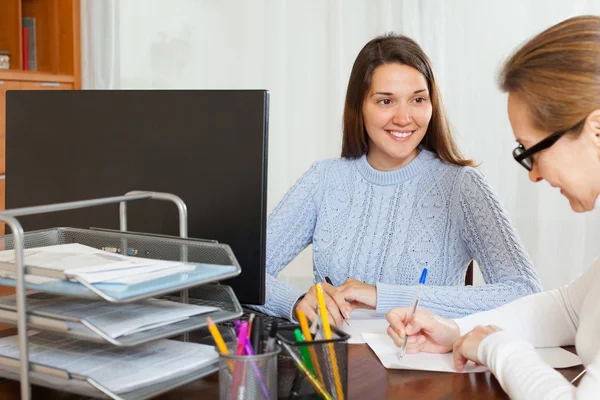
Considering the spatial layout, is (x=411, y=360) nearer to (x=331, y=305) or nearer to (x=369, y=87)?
(x=331, y=305)

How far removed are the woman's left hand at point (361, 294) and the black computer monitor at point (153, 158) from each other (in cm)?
42

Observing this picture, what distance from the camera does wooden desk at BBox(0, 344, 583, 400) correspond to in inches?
41.7

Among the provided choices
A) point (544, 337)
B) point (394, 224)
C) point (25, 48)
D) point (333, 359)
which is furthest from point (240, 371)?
point (25, 48)

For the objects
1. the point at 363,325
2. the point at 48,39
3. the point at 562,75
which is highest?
the point at 48,39

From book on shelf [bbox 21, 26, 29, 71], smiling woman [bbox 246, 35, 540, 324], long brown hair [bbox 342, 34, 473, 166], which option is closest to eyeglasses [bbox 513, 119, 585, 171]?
smiling woman [bbox 246, 35, 540, 324]

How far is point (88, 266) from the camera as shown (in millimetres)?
951

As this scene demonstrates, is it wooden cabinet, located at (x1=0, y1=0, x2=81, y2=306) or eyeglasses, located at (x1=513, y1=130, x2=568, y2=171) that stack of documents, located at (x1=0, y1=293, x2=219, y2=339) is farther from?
wooden cabinet, located at (x1=0, y1=0, x2=81, y2=306)

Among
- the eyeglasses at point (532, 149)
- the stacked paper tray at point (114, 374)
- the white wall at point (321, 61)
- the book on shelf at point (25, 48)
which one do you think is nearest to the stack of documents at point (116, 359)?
the stacked paper tray at point (114, 374)

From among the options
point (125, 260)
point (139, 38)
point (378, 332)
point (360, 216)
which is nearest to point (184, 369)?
point (125, 260)

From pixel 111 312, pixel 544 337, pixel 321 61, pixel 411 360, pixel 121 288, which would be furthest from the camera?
pixel 321 61

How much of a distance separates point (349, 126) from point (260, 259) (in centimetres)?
92

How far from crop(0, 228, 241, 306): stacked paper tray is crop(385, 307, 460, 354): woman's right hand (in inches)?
14.9

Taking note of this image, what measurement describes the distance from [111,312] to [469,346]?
0.54 metres

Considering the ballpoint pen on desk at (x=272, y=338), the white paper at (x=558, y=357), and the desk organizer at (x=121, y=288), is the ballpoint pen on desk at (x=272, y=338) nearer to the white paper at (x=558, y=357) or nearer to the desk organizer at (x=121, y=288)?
the desk organizer at (x=121, y=288)
